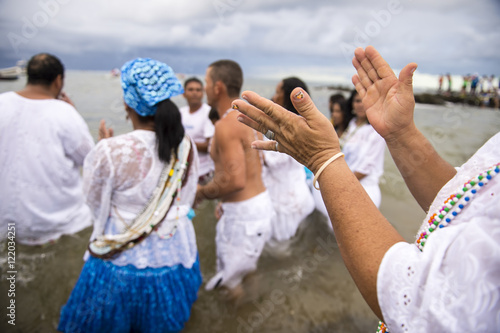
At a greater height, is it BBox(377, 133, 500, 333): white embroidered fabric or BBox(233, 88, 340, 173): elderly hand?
BBox(233, 88, 340, 173): elderly hand

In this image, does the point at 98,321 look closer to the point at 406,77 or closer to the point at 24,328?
the point at 24,328

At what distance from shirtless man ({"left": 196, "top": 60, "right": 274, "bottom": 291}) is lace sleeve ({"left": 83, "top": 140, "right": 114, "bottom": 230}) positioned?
922 mm

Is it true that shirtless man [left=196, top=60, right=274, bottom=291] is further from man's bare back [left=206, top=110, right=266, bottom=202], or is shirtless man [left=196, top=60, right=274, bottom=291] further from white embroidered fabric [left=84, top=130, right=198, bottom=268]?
white embroidered fabric [left=84, top=130, right=198, bottom=268]

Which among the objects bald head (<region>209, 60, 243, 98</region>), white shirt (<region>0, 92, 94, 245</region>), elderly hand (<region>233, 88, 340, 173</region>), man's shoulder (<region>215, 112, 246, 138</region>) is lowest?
white shirt (<region>0, 92, 94, 245</region>)

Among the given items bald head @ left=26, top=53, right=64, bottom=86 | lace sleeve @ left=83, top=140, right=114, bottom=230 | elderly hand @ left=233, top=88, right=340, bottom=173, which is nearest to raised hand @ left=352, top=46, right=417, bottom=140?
elderly hand @ left=233, top=88, right=340, bottom=173

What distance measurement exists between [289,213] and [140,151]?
2.14 metres

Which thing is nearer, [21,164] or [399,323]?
[399,323]

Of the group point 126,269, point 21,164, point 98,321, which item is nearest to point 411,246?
point 126,269

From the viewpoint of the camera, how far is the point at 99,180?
1799 millimetres

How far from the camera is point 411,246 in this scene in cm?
77

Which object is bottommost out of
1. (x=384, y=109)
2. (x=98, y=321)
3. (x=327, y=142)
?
(x=98, y=321)

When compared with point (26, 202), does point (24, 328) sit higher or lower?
lower

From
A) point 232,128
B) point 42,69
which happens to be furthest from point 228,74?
point 42,69

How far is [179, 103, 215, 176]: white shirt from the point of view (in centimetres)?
436
